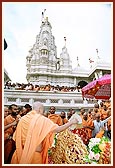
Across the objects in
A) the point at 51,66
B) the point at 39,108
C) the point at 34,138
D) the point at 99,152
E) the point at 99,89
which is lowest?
the point at 99,152

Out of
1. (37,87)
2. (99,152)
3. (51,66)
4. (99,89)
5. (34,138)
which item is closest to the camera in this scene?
(34,138)

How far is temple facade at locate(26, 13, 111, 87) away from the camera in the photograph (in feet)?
16.8

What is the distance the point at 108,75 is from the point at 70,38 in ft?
2.66

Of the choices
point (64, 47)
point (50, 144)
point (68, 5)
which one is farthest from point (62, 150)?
point (68, 5)

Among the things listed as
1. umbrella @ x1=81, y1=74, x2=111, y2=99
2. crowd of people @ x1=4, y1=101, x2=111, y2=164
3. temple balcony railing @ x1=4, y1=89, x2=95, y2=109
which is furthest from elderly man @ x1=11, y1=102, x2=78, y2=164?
umbrella @ x1=81, y1=74, x2=111, y2=99

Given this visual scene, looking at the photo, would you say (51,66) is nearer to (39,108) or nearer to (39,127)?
(39,108)

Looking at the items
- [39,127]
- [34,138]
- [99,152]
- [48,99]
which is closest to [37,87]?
[48,99]

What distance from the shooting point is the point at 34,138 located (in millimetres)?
4727

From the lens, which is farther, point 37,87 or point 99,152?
point 37,87

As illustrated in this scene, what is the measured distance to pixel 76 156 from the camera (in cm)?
484

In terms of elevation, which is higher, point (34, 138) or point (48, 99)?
point (48, 99)

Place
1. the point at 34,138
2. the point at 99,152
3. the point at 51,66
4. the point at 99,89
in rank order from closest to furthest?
the point at 34,138 → the point at 99,152 → the point at 99,89 → the point at 51,66

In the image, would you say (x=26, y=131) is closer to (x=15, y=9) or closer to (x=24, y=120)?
(x=24, y=120)

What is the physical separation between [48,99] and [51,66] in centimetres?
62
